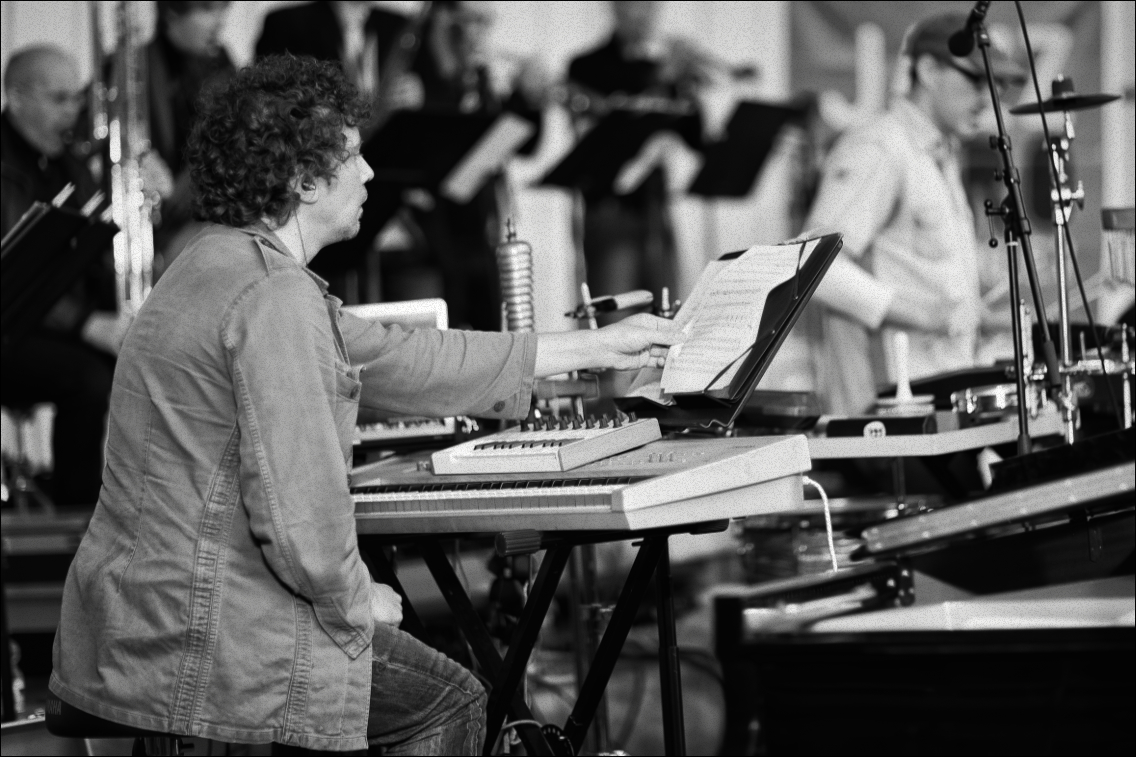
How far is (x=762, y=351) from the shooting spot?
2.15m

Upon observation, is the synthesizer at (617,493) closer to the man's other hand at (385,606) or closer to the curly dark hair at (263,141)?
the man's other hand at (385,606)

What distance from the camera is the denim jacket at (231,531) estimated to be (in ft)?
5.76

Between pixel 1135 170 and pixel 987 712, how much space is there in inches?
60.4

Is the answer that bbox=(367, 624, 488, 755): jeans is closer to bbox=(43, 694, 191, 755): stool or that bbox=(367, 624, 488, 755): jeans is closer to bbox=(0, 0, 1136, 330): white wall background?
bbox=(43, 694, 191, 755): stool

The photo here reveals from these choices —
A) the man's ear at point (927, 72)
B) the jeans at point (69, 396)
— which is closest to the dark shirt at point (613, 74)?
the jeans at point (69, 396)

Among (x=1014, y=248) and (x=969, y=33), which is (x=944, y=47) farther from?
(x=1014, y=248)

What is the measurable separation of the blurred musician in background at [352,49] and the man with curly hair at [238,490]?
307 centimetres

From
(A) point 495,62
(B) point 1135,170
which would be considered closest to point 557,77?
(A) point 495,62

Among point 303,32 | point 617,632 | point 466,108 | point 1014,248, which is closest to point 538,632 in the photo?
point 617,632

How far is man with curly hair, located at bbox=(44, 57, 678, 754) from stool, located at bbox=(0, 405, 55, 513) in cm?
277

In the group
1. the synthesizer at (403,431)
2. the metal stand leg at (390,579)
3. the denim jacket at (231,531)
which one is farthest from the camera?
the synthesizer at (403,431)

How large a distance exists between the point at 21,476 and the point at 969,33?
322 centimetres

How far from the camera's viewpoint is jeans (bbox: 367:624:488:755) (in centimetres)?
198

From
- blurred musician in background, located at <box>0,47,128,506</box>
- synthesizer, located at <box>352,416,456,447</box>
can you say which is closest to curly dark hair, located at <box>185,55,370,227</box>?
synthesizer, located at <box>352,416,456,447</box>
